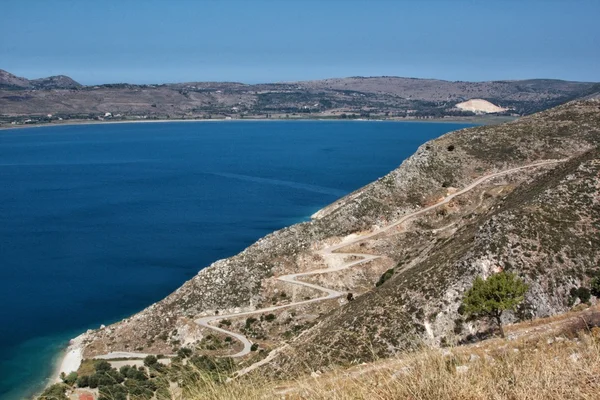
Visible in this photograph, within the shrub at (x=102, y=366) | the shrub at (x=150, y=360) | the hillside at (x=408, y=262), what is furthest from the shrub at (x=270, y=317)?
the shrub at (x=102, y=366)

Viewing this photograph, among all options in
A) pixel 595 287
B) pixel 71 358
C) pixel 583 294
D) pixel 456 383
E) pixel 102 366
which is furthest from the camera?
pixel 71 358

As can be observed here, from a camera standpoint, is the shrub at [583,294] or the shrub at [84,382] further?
the shrub at [84,382]

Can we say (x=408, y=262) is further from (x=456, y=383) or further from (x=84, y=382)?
(x=456, y=383)

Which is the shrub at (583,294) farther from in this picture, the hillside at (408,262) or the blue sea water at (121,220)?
the blue sea water at (121,220)

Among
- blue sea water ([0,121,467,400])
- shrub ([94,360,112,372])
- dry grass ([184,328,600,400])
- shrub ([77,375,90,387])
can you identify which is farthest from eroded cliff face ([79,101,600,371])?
blue sea water ([0,121,467,400])

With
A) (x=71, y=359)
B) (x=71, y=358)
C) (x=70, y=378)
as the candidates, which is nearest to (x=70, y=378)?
(x=70, y=378)

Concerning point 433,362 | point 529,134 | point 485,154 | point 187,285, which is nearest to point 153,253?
point 187,285
